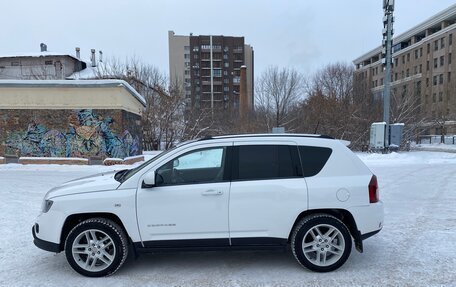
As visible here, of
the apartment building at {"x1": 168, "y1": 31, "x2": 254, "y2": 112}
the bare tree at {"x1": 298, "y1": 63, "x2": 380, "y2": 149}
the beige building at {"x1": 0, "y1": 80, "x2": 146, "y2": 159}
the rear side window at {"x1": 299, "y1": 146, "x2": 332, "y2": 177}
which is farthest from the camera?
the apartment building at {"x1": 168, "y1": 31, "x2": 254, "y2": 112}

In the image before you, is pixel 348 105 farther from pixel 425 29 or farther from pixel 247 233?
pixel 425 29

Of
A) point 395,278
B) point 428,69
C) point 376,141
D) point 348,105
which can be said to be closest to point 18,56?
point 348,105

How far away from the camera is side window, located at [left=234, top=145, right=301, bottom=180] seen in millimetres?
4398

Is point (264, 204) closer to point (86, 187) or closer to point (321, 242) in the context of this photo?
point (321, 242)

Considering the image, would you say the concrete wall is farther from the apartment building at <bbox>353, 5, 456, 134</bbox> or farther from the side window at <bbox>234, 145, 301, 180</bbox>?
the apartment building at <bbox>353, 5, 456, 134</bbox>

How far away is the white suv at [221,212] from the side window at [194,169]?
0.07 ft

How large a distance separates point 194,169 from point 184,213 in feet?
2.47

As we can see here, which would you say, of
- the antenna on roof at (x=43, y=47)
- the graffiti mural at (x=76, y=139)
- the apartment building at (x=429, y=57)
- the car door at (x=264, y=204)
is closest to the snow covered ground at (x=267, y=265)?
the car door at (x=264, y=204)

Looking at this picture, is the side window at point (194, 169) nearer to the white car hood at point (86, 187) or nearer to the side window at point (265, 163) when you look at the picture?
the side window at point (265, 163)

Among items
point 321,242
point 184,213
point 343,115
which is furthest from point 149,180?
point 343,115

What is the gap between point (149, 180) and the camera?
4.21 metres

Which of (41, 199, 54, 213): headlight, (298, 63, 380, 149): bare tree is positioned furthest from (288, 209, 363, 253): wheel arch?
(298, 63, 380, 149): bare tree

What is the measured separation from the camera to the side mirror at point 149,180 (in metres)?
4.21

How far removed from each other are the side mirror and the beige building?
13.9m
